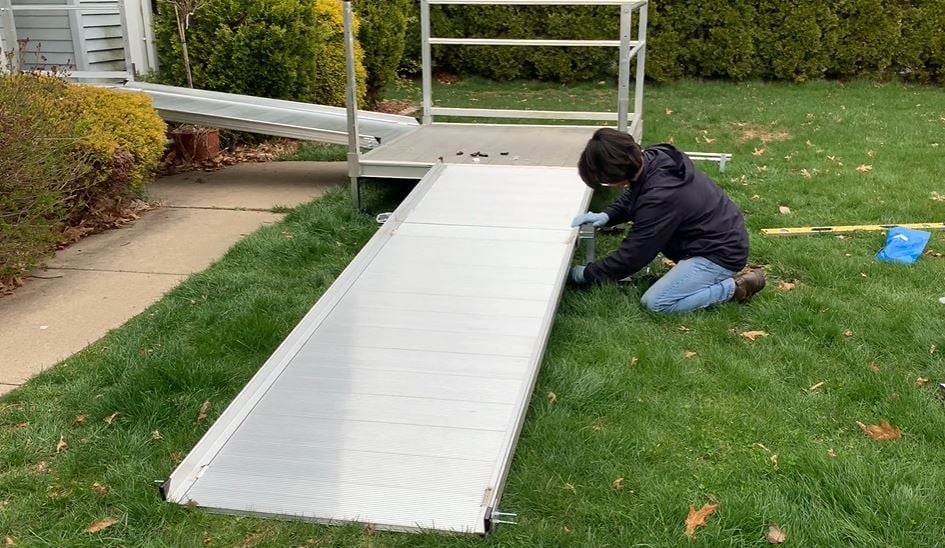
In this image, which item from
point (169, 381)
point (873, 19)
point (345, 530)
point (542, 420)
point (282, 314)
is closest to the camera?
point (345, 530)

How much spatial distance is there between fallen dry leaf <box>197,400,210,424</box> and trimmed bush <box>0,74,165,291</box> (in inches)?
68.5

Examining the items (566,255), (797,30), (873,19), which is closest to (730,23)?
(797,30)

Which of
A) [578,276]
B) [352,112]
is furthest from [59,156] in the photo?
[578,276]

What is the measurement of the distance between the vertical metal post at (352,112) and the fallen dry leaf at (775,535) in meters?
3.87

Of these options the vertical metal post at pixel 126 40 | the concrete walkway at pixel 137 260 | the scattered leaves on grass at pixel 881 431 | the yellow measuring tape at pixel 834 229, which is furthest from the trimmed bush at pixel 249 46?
the scattered leaves on grass at pixel 881 431

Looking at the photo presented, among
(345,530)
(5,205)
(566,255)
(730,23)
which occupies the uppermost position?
(730,23)

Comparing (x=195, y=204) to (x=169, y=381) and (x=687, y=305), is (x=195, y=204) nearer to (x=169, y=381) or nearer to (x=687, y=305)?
(x=169, y=381)

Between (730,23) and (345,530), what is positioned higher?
(730,23)

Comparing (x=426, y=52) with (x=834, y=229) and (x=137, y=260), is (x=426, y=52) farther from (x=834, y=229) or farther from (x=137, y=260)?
(x=834, y=229)

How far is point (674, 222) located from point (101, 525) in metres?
2.79

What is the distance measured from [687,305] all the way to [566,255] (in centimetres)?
65

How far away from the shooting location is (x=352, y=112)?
5602 mm

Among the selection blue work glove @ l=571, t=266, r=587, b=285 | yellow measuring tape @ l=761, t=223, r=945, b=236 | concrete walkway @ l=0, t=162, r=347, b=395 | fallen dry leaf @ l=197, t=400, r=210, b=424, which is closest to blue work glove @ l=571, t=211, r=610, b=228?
blue work glove @ l=571, t=266, r=587, b=285

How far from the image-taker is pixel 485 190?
5.32 metres
